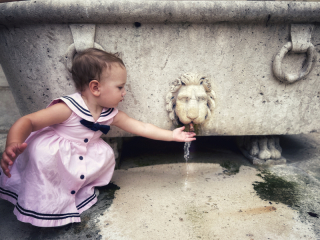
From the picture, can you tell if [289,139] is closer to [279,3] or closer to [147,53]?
[279,3]

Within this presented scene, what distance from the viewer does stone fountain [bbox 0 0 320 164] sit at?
1192 millimetres

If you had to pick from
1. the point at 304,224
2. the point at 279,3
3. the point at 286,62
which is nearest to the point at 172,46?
the point at 279,3

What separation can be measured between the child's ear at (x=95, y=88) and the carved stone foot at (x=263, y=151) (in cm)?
136

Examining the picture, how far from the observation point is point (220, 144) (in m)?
2.11

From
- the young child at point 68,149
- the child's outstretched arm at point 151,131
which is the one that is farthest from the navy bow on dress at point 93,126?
the child's outstretched arm at point 151,131

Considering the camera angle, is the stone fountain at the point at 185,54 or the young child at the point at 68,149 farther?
the stone fountain at the point at 185,54

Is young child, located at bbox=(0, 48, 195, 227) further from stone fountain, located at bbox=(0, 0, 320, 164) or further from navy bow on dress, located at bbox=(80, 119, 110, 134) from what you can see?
stone fountain, located at bbox=(0, 0, 320, 164)

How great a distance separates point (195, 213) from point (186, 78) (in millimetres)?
825

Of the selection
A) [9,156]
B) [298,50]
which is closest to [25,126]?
[9,156]

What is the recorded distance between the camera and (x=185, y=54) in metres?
1.34

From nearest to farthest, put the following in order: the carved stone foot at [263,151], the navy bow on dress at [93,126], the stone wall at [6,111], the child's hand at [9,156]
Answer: the child's hand at [9,156] → the navy bow on dress at [93,126] → the carved stone foot at [263,151] → the stone wall at [6,111]

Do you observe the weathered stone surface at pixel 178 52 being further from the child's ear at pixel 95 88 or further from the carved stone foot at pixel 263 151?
the child's ear at pixel 95 88

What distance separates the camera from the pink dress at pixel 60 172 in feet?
3.35

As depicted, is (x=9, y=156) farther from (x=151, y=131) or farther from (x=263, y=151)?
(x=263, y=151)
